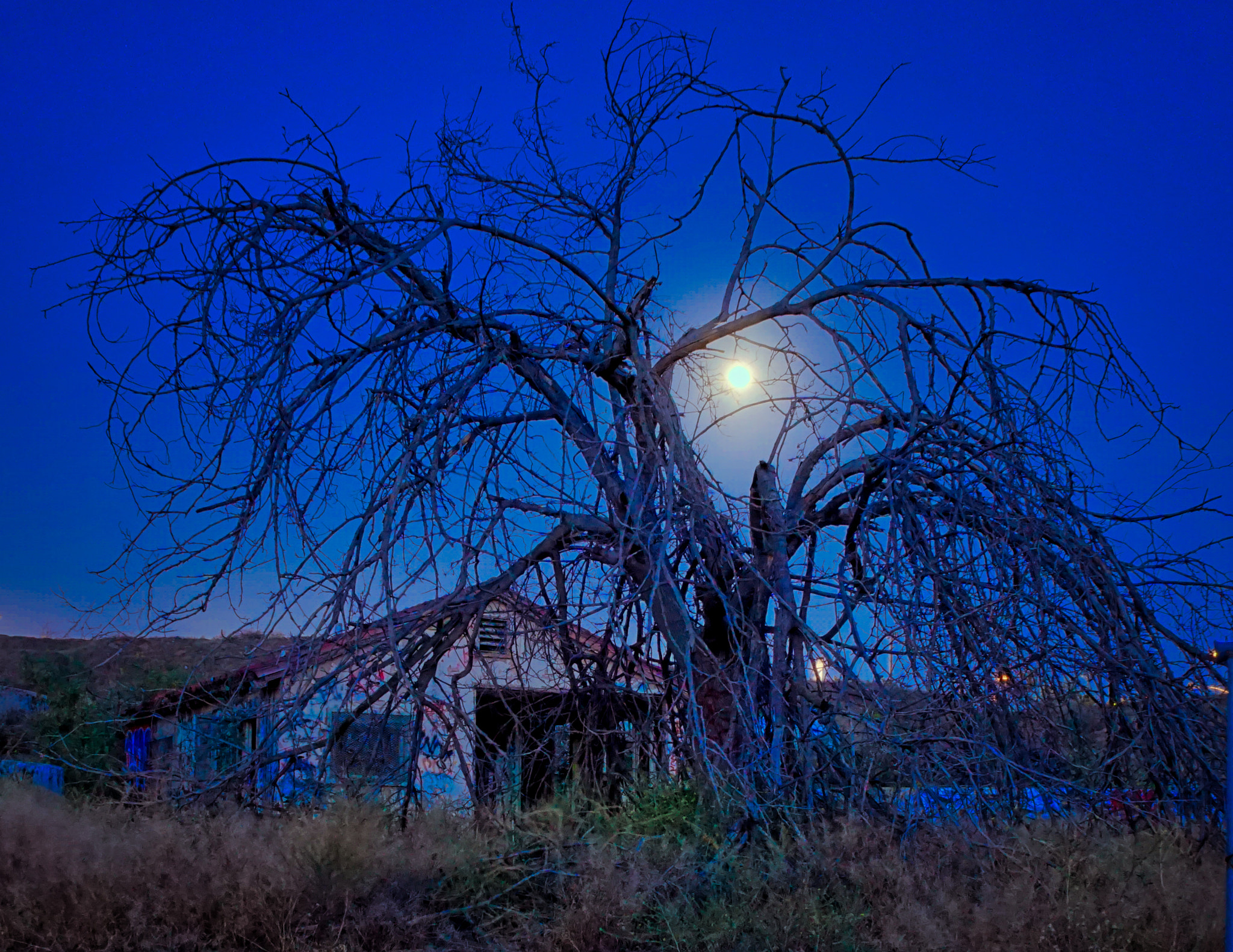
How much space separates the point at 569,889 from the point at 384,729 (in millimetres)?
2059

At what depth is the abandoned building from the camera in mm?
5453

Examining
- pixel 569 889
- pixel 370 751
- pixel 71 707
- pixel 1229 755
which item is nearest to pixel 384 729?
pixel 370 751

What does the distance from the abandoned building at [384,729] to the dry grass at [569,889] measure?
1.56ft

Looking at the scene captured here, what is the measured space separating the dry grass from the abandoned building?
1.56ft

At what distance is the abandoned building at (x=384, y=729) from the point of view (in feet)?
17.9

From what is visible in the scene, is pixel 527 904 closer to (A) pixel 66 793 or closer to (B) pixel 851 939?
(B) pixel 851 939

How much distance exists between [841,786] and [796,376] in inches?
119

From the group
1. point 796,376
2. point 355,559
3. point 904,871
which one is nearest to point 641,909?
point 904,871

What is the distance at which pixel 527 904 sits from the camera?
4.81 meters

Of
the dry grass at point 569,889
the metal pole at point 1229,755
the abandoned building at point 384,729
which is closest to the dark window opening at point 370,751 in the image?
the abandoned building at point 384,729

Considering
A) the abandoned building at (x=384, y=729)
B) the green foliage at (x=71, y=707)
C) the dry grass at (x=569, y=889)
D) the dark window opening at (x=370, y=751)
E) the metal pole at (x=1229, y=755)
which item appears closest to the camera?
the metal pole at (x=1229, y=755)

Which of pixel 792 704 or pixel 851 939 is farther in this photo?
pixel 792 704

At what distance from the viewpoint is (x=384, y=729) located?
6.26m

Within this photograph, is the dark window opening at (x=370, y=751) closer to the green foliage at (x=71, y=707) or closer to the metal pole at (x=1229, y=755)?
the metal pole at (x=1229, y=755)
